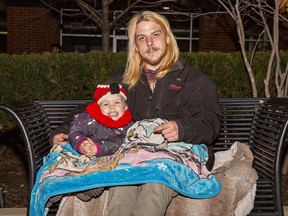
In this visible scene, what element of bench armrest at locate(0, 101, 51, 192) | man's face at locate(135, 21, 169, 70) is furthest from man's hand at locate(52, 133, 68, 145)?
man's face at locate(135, 21, 169, 70)

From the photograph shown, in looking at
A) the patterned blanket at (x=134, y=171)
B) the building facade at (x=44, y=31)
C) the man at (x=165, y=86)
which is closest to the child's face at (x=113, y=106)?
the man at (x=165, y=86)

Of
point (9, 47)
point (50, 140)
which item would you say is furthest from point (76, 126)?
point (9, 47)

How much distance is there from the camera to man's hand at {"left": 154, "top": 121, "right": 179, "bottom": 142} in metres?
3.30

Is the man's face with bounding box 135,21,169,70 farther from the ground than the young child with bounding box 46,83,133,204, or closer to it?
farther from the ground

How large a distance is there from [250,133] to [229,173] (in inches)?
33.0

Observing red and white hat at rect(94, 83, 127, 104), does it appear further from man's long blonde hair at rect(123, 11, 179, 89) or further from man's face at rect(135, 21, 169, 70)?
man's face at rect(135, 21, 169, 70)

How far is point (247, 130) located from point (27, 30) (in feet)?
36.5

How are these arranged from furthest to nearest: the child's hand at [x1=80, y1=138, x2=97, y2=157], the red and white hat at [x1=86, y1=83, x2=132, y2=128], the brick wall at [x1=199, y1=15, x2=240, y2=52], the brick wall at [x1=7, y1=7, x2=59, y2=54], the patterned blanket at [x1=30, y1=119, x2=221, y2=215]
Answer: the brick wall at [x1=199, y1=15, x2=240, y2=52] < the brick wall at [x1=7, y1=7, x2=59, y2=54] < the red and white hat at [x1=86, y1=83, x2=132, y2=128] < the child's hand at [x1=80, y1=138, x2=97, y2=157] < the patterned blanket at [x1=30, y1=119, x2=221, y2=215]

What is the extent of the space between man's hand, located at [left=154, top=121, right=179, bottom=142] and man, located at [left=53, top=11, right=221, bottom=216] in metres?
0.02

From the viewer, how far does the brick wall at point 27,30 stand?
561 inches

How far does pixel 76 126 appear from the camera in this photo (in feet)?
11.9

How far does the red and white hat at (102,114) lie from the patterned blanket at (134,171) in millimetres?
248

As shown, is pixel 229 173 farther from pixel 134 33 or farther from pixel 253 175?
pixel 134 33

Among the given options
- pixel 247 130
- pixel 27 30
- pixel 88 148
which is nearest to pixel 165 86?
pixel 88 148
